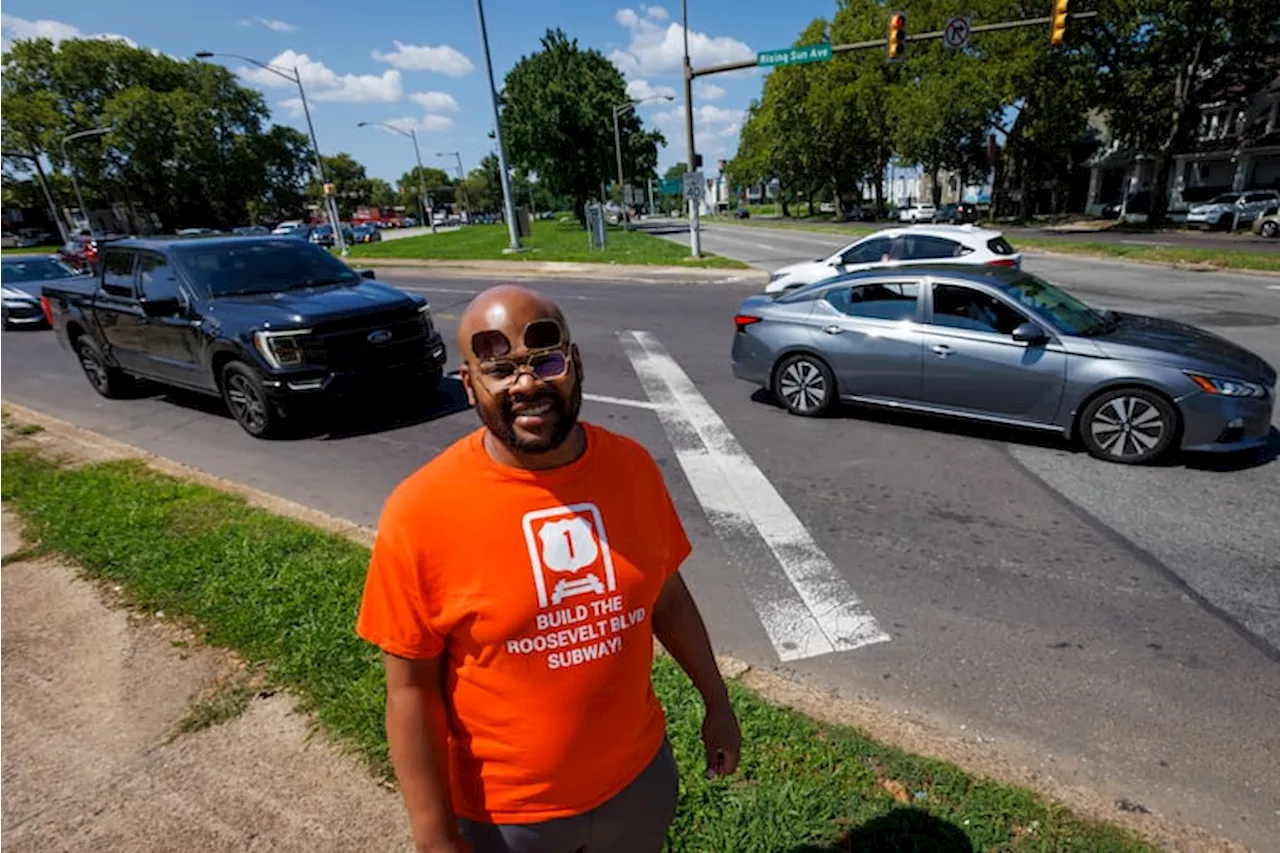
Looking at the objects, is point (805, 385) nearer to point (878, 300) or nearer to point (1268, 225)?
point (878, 300)

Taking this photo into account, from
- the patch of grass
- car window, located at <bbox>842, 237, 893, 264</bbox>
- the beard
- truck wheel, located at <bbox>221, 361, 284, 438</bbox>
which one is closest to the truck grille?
truck wheel, located at <bbox>221, 361, 284, 438</bbox>

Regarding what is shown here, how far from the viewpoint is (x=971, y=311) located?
611cm

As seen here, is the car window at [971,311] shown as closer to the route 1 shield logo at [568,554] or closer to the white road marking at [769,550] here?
the white road marking at [769,550]

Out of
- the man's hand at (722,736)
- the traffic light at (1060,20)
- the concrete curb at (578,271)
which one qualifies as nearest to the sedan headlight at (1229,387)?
the man's hand at (722,736)

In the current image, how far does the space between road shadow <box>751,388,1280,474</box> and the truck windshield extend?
4848mm

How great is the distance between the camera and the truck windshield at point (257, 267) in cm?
699

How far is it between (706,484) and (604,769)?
394 centimetres

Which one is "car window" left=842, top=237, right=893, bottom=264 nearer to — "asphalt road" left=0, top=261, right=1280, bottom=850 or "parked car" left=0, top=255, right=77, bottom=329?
"asphalt road" left=0, top=261, right=1280, bottom=850

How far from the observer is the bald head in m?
1.44

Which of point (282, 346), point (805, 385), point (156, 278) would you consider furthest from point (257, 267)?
point (805, 385)

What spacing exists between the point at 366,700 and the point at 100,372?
27.7 ft

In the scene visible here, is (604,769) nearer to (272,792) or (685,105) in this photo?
(272,792)

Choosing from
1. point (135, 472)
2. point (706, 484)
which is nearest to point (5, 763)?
point (135, 472)

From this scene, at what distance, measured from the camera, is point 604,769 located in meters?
1.52
